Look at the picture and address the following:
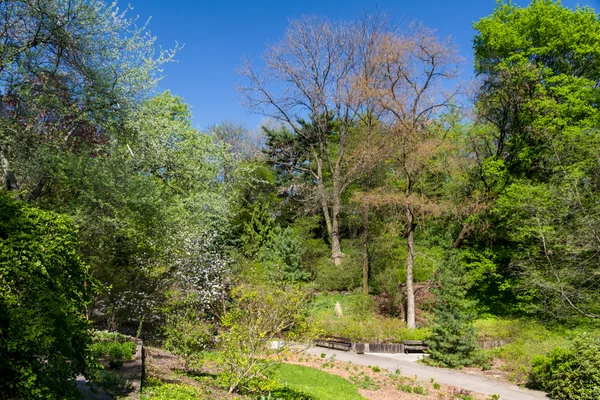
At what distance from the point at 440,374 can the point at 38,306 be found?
1268 cm

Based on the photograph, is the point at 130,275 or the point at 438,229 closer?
the point at 130,275

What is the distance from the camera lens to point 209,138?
17828 millimetres

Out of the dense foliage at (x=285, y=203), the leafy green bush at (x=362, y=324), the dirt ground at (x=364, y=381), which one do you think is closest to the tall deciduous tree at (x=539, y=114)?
the dense foliage at (x=285, y=203)

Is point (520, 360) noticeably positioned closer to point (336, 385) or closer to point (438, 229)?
point (336, 385)

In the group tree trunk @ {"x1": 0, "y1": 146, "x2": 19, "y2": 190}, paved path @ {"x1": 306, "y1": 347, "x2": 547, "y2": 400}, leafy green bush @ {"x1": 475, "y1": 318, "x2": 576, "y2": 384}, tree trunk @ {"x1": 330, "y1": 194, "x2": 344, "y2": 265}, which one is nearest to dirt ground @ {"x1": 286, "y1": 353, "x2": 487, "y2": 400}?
paved path @ {"x1": 306, "y1": 347, "x2": 547, "y2": 400}

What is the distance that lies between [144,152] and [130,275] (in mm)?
4098

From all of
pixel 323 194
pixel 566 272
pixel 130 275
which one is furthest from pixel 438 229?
pixel 130 275

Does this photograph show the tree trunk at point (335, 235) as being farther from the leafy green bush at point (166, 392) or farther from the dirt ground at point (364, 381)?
the leafy green bush at point (166, 392)

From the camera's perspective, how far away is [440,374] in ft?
45.9

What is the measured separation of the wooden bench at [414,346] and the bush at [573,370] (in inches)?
237

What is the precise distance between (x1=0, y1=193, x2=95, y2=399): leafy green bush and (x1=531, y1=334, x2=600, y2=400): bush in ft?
37.6

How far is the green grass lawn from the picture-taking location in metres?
10.1

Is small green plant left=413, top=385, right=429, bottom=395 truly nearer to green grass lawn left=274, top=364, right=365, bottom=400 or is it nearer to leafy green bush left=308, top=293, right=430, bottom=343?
green grass lawn left=274, top=364, right=365, bottom=400

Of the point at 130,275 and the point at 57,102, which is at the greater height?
the point at 57,102
